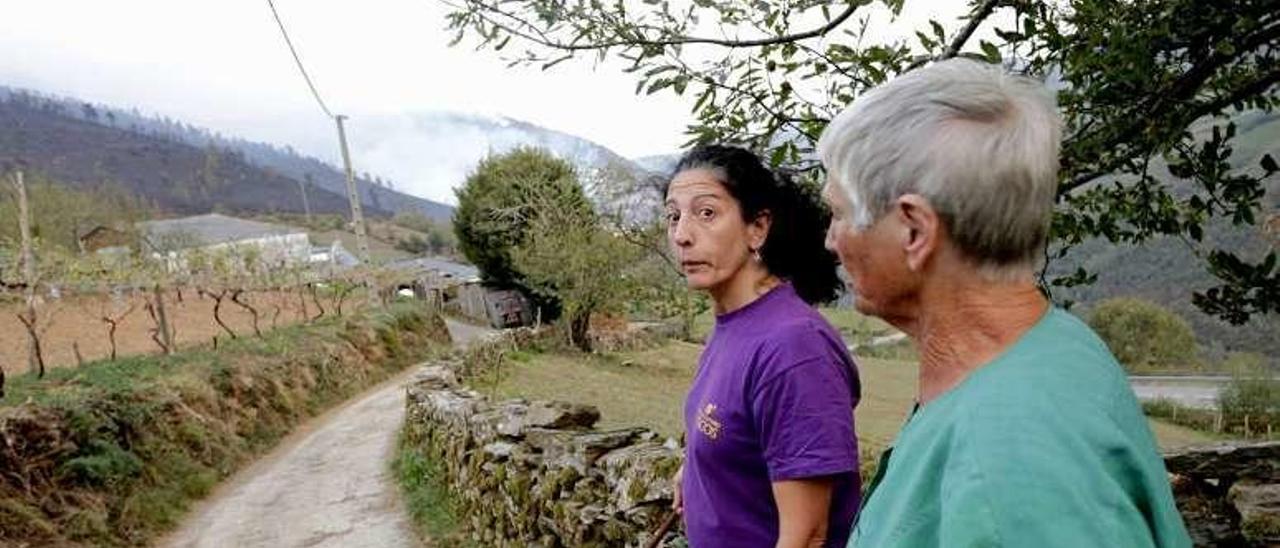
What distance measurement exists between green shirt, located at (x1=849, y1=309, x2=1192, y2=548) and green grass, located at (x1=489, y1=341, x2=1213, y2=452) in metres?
10.2

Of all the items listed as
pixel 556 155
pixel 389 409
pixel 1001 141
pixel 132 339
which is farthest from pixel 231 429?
pixel 556 155

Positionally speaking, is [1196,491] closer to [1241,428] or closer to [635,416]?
[635,416]

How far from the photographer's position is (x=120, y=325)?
81.4ft

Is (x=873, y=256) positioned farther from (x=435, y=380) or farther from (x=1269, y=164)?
(x=435, y=380)

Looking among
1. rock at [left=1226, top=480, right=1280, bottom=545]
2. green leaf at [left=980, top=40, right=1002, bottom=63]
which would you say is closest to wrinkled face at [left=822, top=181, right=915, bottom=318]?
green leaf at [left=980, top=40, right=1002, bottom=63]

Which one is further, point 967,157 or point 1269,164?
point 1269,164

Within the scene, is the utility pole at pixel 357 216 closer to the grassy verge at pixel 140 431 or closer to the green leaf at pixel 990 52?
the grassy verge at pixel 140 431

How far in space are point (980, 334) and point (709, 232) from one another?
48.0 inches

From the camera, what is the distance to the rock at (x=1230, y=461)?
2383mm

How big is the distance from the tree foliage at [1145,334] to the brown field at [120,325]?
38160mm

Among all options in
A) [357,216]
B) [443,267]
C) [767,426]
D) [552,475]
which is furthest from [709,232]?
[443,267]

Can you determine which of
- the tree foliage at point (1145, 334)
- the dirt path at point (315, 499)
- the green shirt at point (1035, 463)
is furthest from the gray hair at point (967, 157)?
the tree foliage at point (1145, 334)

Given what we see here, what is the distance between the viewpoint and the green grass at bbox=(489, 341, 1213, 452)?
15.5m

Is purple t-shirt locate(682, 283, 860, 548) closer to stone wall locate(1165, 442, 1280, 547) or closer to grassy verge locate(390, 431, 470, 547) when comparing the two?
stone wall locate(1165, 442, 1280, 547)
